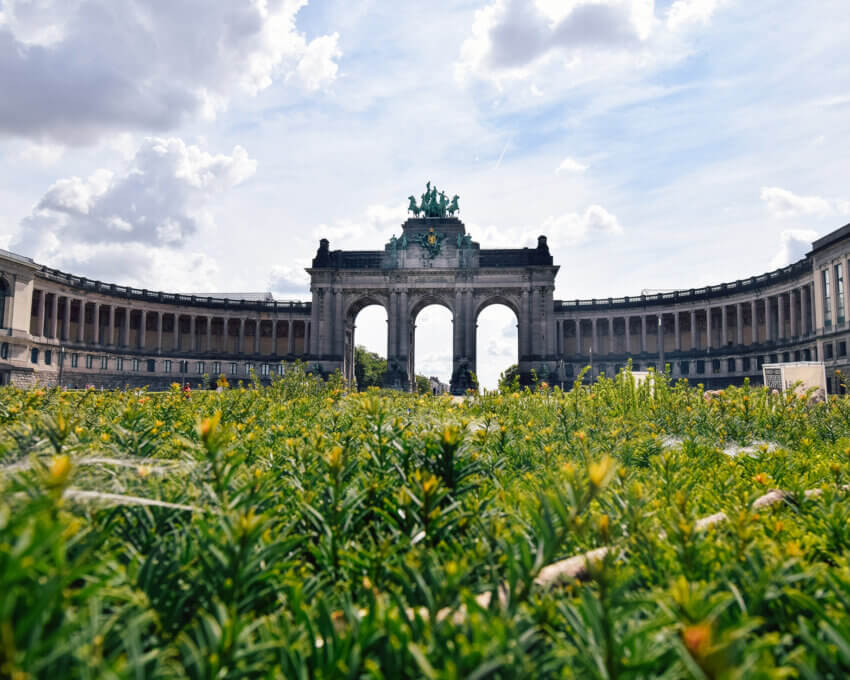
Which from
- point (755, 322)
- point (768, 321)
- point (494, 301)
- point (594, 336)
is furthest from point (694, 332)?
point (494, 301)

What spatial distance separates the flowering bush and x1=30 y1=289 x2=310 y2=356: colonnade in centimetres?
7345

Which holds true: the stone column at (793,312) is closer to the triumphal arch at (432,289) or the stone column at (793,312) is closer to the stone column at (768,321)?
the stone column at (768,321)

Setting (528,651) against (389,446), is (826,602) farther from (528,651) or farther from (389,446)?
(389,446)

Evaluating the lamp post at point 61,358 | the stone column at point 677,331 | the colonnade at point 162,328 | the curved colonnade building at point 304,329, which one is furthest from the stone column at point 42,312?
the stone column at point 677,331

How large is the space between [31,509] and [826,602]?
8.49ft

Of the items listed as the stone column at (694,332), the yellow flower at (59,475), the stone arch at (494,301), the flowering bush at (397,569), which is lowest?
the flowering bush at (397,569)

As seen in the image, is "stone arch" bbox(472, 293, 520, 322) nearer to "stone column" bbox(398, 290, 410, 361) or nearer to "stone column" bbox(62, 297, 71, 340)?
"stone column" bbox(398, 290, 410, 361)

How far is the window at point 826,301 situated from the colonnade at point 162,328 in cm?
6536

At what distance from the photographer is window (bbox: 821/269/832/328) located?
178 ft

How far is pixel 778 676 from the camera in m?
1.26

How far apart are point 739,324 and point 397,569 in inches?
3161

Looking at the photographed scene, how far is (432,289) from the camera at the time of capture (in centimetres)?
7650

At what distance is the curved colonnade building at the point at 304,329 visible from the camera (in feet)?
189

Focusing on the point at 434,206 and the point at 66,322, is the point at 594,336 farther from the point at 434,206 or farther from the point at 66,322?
the point at 66,322
